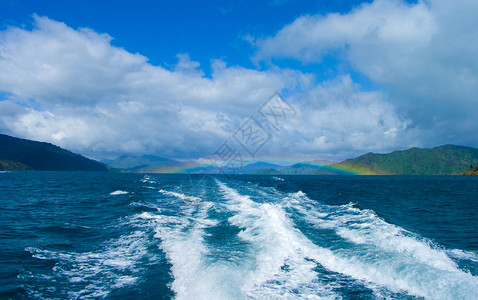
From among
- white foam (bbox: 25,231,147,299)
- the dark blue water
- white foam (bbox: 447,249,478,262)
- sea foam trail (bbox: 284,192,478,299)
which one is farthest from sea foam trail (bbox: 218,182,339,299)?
white foam (bbox: 447,249,478,262)

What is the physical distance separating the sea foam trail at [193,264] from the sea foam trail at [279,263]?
780 mm

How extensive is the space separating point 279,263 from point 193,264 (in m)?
3.79

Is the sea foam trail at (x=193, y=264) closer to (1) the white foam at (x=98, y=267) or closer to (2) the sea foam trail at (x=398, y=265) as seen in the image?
(1) the white foam at (x=98, y=267)

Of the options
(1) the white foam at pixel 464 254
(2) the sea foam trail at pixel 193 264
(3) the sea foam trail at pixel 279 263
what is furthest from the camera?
(1) the white foam at pixel 464 254

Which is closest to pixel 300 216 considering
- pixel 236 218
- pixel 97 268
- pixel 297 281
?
pixel 236 218

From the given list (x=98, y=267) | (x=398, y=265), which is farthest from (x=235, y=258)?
(x=398, y=265)

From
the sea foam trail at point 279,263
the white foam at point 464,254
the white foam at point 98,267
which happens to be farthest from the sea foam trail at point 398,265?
the white foam at point 98,267

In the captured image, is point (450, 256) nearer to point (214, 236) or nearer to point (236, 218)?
point (214, 236)

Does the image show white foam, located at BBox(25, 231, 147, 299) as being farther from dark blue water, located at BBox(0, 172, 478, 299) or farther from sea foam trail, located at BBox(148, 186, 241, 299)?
sea foam trail, located at BBox(148, 186, 241, 299)

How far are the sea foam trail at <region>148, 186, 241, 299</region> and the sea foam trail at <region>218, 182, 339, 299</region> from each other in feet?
2.56

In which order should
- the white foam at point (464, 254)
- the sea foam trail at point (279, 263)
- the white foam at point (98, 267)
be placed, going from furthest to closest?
the white foam at point (464, 254), the white foam at point (98, 267), the sea foam trail at point (279, 263)

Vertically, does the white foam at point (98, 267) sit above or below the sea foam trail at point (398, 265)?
below

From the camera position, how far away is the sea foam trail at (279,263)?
9320 millimetres

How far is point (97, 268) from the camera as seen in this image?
11.8 m
